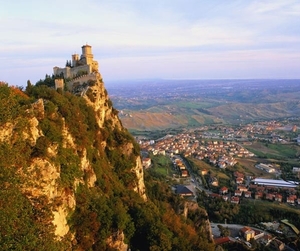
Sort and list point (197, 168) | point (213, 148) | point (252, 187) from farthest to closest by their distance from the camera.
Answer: point (213, 148) < point (197, 168) < point (252, 187)

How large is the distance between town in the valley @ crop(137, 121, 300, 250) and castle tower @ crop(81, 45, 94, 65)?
1851 cm

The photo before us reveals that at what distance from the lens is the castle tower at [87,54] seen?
30.3 meters

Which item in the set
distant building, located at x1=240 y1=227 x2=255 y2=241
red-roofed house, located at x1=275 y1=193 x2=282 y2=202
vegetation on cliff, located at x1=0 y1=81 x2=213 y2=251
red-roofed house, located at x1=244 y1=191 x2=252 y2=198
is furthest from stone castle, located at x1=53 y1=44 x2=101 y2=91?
red-roofed house, located at x1=275 y1=193 x2=282 y2=202

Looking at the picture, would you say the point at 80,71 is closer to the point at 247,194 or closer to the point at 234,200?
the point at 234,200

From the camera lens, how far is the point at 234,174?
51812 mm

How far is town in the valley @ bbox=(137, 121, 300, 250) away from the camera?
104 feet

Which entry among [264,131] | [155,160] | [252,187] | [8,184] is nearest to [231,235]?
[252,187]

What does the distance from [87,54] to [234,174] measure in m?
31.8

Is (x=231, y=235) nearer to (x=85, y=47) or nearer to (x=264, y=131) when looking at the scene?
(x=85, y=47)

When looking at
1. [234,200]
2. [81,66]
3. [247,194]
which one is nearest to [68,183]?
[81,66]

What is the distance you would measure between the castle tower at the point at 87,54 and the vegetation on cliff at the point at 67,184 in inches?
348

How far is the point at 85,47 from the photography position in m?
30.2

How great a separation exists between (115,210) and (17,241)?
24.6 ft

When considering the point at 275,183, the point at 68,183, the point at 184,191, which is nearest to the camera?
the point at 68,183
